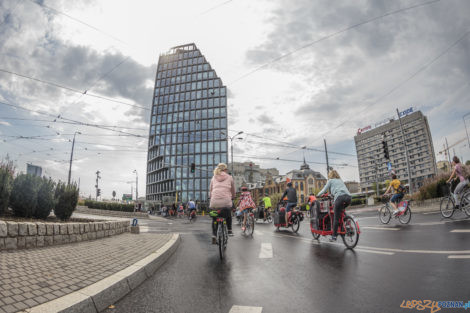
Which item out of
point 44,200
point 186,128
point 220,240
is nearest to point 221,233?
point 220,240

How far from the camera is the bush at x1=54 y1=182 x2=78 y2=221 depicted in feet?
23.7

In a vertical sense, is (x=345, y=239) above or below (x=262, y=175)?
below

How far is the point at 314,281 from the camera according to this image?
3.14 metres

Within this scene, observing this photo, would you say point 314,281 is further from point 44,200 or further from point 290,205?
point 44,200

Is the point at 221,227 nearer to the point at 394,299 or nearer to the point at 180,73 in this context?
the point at 394,299

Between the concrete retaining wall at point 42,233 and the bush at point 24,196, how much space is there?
59.7 inches

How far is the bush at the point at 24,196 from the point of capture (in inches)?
232

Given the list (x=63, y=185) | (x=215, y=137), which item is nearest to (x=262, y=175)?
(x=215, y=137)

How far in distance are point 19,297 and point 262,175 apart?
124071 millimetres

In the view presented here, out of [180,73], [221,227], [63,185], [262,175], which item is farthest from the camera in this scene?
[262,175]

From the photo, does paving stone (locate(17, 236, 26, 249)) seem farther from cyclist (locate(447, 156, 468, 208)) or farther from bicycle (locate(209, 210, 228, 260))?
cyclist (locate(447, 156, 468, 208))

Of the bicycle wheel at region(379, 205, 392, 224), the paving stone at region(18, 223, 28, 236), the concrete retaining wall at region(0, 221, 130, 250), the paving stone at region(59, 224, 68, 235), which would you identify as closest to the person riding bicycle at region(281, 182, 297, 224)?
the bicycle wheel at region(379, 205, 392, 224)

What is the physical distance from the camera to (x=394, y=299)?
2.40 m

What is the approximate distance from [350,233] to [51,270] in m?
5.45
